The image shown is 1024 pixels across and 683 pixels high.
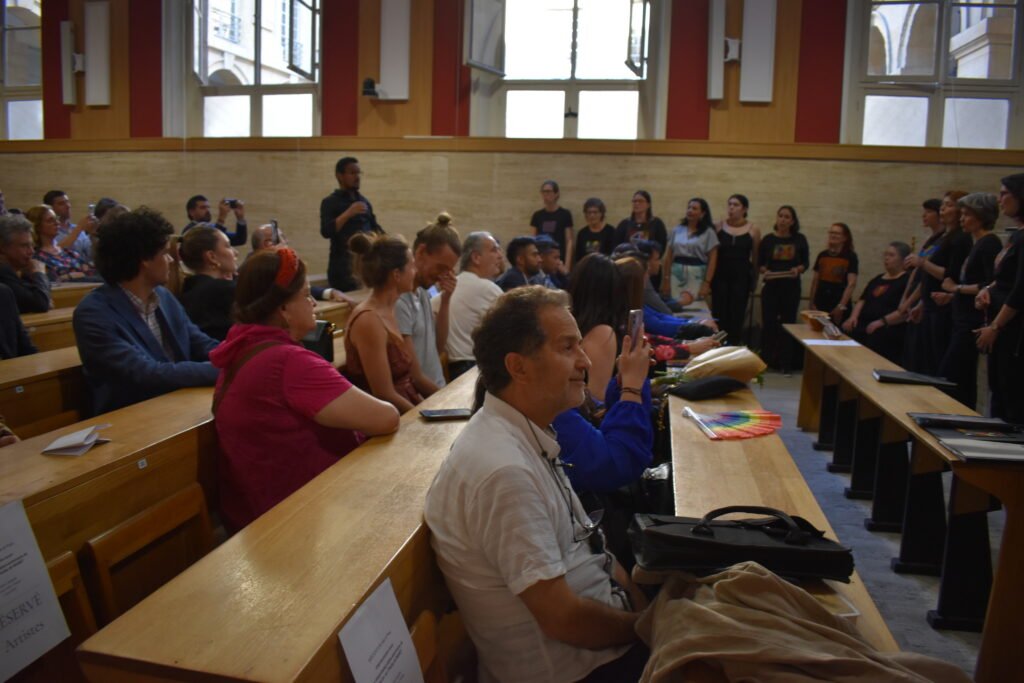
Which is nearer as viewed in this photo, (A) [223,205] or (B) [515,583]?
(B) [515,583]

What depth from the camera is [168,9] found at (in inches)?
377

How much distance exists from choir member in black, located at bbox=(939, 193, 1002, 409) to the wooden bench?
2.91 ft

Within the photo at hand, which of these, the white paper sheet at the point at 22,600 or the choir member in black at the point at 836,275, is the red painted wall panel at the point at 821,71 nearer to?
the choir member in black at the point at 836,275

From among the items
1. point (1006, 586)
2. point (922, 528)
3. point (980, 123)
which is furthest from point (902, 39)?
point (1006, 586)

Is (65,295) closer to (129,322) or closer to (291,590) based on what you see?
(129,322)

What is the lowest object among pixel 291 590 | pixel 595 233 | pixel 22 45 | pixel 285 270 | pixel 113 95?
pixel 291 590

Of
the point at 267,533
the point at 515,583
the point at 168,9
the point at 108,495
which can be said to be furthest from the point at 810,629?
the point at 168,9

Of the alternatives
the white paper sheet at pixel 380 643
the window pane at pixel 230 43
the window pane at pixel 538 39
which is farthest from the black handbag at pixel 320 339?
the window pane at pixel 230 43

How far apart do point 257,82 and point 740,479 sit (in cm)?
952

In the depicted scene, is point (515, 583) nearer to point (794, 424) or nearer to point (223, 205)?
point (794, 424)

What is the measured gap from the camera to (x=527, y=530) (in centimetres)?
141

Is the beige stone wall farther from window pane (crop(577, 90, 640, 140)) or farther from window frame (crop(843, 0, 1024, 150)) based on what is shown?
window frame (crop(843, 0, 1024, 150))

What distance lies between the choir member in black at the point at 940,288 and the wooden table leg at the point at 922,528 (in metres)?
2.75

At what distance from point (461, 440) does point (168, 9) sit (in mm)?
9969
